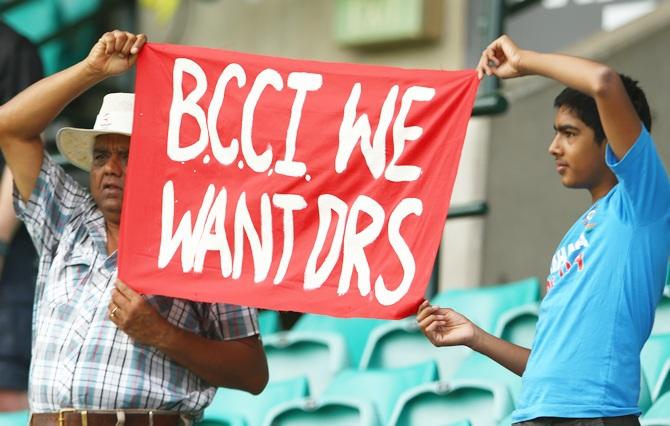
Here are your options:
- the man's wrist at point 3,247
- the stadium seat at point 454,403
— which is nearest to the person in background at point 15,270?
the man's wrist at point 3,247

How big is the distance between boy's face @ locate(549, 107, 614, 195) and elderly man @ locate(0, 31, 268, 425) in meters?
0.98

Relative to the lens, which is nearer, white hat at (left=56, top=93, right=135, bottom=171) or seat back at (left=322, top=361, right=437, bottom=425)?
white hat at (left=56, top=93, right=135, bottom=171)

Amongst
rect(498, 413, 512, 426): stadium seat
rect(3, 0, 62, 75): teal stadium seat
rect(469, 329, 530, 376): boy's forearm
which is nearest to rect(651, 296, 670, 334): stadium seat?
rect(498, 413, 512, 426): stadium seat

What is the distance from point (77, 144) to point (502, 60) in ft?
4.52

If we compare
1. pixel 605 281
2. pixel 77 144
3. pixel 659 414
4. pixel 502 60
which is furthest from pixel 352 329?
pixel 605 281

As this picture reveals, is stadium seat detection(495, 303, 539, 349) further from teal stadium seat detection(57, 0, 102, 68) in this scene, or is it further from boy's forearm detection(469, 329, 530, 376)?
teal stadium seat detection(57, 0, 102, 68)

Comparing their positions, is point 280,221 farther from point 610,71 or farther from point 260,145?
point 610,71

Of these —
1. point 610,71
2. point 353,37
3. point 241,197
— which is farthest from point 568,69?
point 353,37

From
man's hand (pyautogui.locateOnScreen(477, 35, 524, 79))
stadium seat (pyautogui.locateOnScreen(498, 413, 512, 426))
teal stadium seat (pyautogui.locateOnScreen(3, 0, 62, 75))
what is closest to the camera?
man's hand (pyautogui.locateOnScreen(477, 35, 524, 79))

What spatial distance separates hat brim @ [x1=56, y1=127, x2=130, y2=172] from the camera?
4.50m

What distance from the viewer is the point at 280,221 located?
4195mm

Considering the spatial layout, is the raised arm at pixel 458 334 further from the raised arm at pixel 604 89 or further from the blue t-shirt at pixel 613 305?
the raised arm at pixel 604 89

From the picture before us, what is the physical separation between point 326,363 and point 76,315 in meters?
2.32

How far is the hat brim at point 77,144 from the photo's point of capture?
450cm
